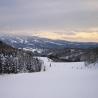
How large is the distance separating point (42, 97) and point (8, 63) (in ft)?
160

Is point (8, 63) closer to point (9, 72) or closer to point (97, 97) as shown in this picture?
point (9, 72)

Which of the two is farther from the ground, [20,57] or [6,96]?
[20,57]

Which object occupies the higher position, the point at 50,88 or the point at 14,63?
the point at 14,63

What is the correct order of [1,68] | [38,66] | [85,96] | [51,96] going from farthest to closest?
[38,66] → [1,68] → [51,96] → [85,96]

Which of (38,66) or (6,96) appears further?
(38,66)

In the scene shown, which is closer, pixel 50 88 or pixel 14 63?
pixel 50 88

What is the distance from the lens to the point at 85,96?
3328 centimetres

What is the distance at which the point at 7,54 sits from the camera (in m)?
85.6

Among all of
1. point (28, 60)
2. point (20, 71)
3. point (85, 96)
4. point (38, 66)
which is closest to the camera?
point (85, 96)

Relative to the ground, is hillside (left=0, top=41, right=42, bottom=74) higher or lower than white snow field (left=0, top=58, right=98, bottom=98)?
higher

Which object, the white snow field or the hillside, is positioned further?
the hillside

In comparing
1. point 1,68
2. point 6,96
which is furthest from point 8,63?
point 6,96

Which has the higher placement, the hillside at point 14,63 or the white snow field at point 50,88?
the hillside at point 14,63

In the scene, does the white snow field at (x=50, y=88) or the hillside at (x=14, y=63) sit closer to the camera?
the white snow field at (x=50, y=88)
